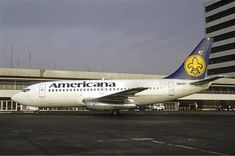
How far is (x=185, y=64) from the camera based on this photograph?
33281mm

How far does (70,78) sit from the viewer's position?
56.1m

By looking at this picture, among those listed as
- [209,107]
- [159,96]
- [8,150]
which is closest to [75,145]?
[8,150]

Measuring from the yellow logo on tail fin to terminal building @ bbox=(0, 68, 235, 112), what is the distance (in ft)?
73.7

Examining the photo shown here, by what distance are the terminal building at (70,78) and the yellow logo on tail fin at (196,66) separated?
73.7 ft

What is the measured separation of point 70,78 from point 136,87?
2654 cm

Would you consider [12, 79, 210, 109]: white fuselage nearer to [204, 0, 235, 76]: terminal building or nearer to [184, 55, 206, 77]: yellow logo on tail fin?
[184, 55, 206, 77]: yellow logo on tail fin

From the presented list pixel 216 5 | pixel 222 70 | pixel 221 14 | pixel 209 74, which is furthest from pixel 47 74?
pixel 216 5

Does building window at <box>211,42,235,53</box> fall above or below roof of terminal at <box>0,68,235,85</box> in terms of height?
above

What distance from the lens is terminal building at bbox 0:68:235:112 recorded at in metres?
52.0

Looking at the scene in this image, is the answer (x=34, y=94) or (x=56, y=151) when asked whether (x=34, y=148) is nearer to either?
(x=56, y=151)

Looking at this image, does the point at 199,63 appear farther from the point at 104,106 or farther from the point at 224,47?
the point at 224,47

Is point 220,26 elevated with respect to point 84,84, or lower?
elevated

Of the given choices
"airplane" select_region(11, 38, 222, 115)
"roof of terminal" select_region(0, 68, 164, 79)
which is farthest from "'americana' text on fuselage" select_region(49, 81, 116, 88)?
"roof of terminal" select_region(0, 68, 164, 79)

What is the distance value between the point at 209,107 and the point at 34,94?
165 feet
